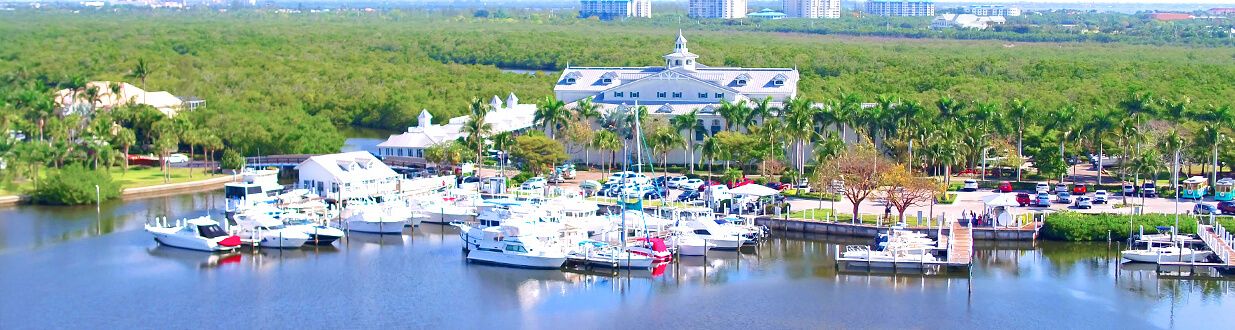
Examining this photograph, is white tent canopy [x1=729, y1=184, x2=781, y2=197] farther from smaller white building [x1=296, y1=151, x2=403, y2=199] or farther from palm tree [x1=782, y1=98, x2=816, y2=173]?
smaller white building [x1=296, y1=151, x2=403, y2=199]

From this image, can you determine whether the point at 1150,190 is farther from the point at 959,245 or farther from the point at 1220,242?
the point at 959,245

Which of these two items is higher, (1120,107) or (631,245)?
(1120,107)

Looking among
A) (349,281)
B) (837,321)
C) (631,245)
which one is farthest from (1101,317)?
(349,281)

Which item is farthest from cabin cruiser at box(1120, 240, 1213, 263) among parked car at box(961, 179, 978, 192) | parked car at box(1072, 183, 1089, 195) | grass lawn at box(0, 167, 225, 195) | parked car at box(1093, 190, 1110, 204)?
grass lawn at box(0, 167, 225, 195)

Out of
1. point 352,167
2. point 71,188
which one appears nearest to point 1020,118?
point 352,167

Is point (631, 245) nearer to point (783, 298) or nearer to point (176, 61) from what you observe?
point (783, 298)

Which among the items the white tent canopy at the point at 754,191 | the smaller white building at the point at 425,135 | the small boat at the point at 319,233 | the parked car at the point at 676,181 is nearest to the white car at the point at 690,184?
the parked car at the point at 676,181

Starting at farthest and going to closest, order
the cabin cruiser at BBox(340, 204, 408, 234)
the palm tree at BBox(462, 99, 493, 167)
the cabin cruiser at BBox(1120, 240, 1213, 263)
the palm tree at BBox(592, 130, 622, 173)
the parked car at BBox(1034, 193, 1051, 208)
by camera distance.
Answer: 1. the palm tree at BBox(462, 99, 493, 167)
2. the palm tree at BBox(592, 130, 622, 173)
3. the parked car at BBox(1034, 193, 1051, 208)
4. the cabin cruiser at BBox(340, 204, 408, 234)
5. the cabin cruiser at BBox(1120, 240, 1213, 263)
